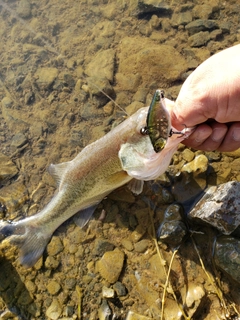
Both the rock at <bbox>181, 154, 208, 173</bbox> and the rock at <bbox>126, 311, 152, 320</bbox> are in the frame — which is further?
the rock at <bbox>181, 154, 208, 173</bbox>

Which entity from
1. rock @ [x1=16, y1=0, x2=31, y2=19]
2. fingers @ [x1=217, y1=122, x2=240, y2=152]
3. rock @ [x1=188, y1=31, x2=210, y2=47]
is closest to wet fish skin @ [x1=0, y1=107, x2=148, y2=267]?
fingers @ [x1=217, y1=122, x2=240, y2=152]

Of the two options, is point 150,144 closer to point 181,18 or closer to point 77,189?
point 77,189

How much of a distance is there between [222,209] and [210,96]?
4.51ft

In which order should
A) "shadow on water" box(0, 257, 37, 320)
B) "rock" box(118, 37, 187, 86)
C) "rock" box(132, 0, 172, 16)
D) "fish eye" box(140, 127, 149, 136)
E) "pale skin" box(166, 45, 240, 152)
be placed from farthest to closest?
1. "rock" box(132, 0, 172, 16)
2. "rock" box(118, 37, 187, 86)
3. "shadow on water" box(0, 257, 37, 320)
4. "fish eye" box(140, 127, 149, 136)
5. "pale skin" box(166, 45, 240, 152)

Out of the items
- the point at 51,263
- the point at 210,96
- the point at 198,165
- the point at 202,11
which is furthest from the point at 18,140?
the point at 202,11

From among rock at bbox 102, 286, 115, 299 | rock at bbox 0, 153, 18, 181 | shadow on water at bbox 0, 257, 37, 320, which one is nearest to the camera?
rock at bbox 102, 286, 115, 299

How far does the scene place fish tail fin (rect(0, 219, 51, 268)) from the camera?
3.87 m

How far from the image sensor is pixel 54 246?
3.99 meters

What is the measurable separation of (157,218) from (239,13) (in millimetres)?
3647

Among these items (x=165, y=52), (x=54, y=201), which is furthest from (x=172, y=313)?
(x=165, y=52)

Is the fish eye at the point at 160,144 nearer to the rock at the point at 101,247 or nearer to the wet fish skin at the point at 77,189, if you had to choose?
the wet fish skin at the point at 77,189

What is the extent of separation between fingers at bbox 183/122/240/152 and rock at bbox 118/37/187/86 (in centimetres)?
180

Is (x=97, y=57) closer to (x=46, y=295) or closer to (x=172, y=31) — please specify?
(x=172, y=31)

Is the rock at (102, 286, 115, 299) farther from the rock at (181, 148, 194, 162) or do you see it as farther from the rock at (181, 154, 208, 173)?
the rock at (181, 148, 194, 162)
